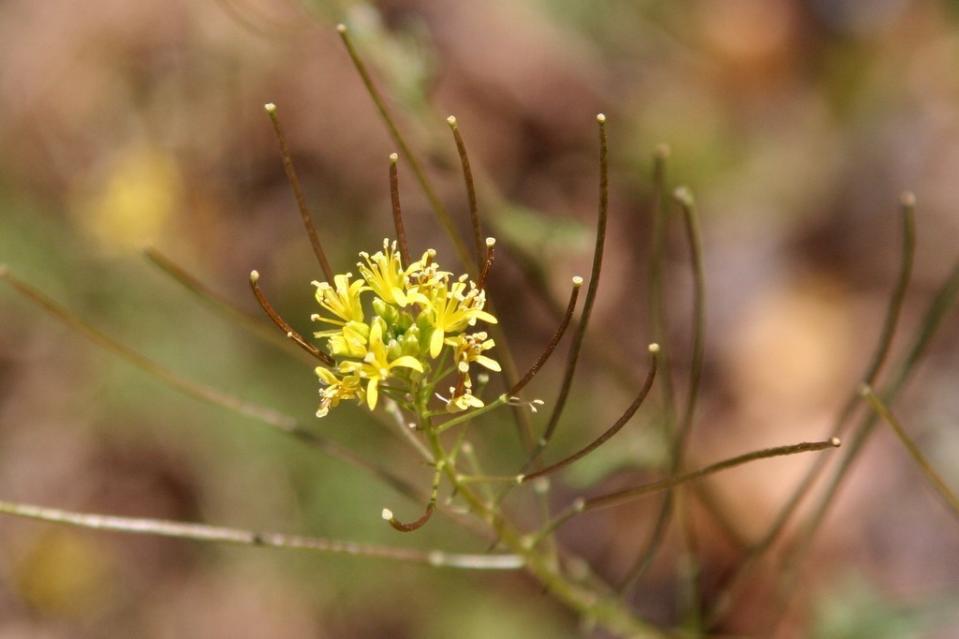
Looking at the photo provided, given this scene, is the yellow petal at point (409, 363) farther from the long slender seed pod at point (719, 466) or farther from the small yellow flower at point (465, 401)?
the long slender seed pod at point (719, 466)

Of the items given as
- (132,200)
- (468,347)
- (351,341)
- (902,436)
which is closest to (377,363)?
(351,341)

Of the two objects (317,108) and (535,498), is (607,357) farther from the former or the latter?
(317,108)

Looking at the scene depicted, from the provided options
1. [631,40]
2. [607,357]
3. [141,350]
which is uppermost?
[631,40]

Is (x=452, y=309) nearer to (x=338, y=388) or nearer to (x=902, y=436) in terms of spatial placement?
(x=338, y=388)

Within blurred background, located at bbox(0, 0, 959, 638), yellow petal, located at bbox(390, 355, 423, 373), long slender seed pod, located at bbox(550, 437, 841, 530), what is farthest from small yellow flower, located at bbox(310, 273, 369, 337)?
blurred background, located at bbox(0, 0, 959, 638)

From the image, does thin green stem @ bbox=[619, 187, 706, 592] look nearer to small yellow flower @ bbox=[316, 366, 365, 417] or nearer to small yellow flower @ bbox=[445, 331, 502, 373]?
small yellow flower @ bbox=[445, 331, 502, 373]

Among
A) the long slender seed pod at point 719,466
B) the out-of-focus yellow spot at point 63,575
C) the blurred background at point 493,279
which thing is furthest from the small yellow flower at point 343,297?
the out-of-focus yellow spot at point 63,575

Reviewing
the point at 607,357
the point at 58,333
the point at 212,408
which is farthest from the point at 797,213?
the point at 58,333
